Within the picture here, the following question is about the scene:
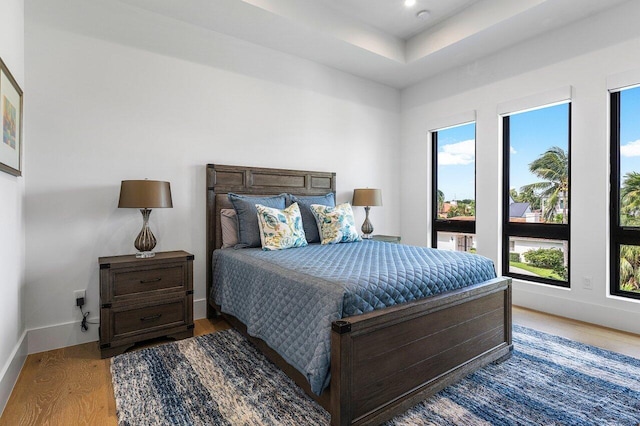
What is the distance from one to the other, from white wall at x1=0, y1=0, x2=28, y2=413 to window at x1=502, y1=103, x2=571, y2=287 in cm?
433

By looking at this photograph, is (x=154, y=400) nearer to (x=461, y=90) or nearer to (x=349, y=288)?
(x=349, y=288)

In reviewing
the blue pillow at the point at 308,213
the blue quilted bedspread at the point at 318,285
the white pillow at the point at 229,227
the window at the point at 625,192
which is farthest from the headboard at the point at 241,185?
the window at the point at 625,192

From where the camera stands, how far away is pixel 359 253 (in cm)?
263

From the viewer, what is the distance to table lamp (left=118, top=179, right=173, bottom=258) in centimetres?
245

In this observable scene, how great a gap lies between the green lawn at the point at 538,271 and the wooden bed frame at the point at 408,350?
5.02 feet

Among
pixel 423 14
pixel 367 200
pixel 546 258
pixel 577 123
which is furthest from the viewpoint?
pixel 367 200

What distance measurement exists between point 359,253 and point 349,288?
1050mm

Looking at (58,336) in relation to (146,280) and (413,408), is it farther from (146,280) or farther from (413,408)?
(413,408)

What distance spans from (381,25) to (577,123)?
2.19 metres

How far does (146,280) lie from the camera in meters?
2.46

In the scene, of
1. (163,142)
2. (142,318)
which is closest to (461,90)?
(163,142)

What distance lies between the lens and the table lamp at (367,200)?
13.3 ft

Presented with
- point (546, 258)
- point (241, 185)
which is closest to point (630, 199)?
point (546, 258)

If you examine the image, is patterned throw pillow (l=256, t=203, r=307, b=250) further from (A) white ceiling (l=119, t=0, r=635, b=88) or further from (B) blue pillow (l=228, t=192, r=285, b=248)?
(A) white ceiling (l=119, t=0, r=635, b=88)
